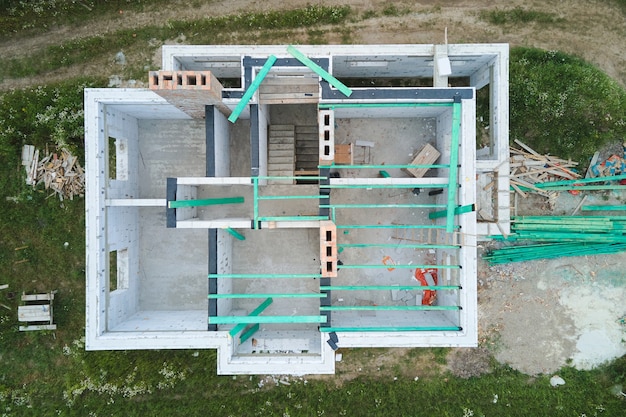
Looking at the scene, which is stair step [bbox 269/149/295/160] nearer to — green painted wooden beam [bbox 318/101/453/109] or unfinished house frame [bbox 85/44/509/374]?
unfinished house frame [bbox 85/44/509/374]

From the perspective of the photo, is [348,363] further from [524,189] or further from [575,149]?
[575,149]

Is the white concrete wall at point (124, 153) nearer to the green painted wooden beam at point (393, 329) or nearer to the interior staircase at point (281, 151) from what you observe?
the interior staircase at point (281, 151)

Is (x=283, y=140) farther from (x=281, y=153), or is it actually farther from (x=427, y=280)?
(x=427, y=280)

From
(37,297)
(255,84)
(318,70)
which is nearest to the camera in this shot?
(318,70)

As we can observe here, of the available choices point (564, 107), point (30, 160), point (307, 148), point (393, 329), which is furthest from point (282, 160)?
point (564, 107)

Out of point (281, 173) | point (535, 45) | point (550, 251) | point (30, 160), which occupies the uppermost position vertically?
point (535, 45)
